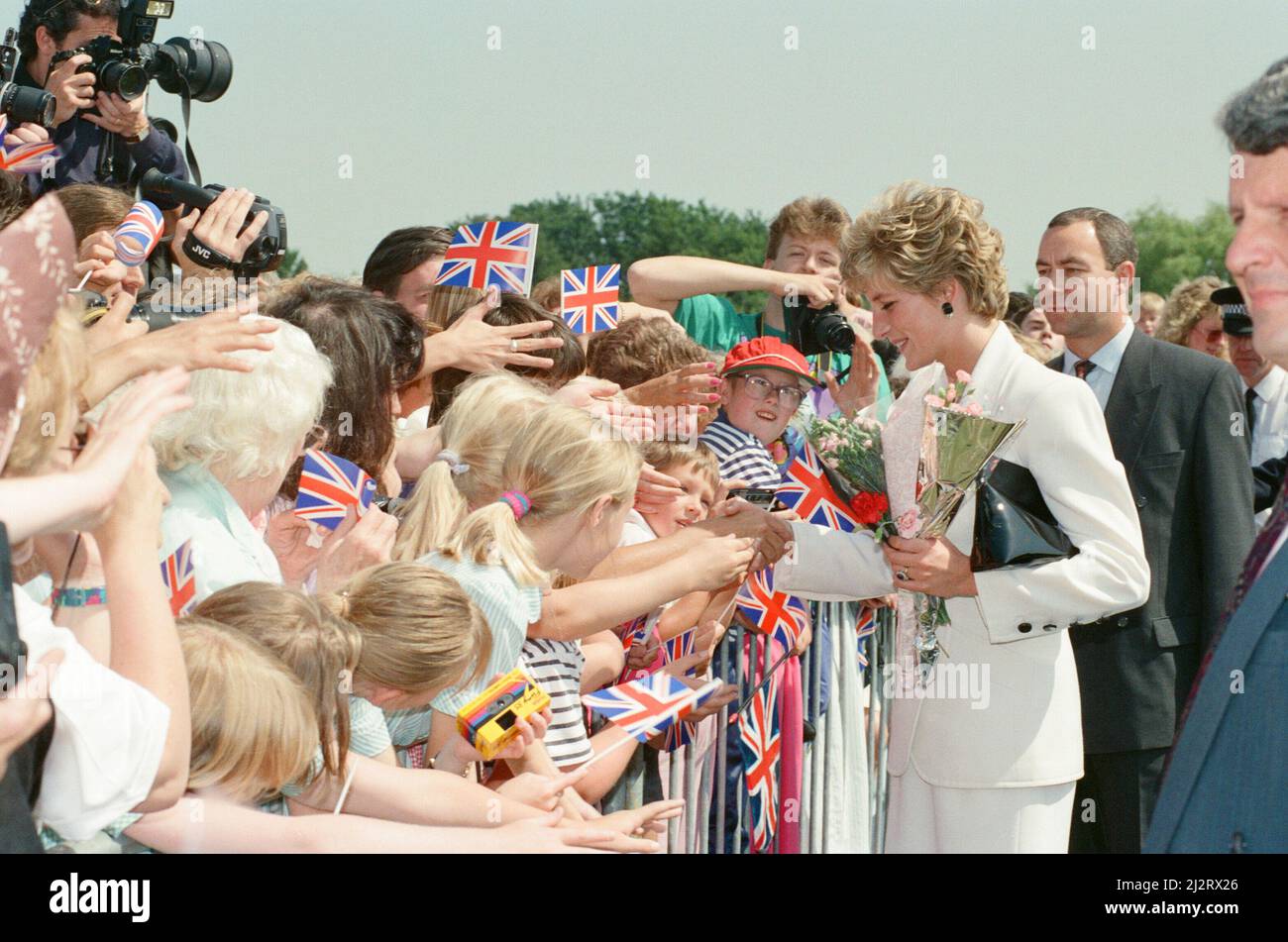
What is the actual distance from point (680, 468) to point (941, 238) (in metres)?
1.23

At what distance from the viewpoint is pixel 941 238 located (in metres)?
4.34

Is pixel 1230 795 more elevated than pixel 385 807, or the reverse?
pixel 1230 795

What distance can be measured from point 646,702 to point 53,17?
328cm

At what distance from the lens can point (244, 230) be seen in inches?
193

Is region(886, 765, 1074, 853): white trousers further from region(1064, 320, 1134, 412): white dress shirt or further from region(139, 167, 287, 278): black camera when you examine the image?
region(139, 167, 287, 278): black camera

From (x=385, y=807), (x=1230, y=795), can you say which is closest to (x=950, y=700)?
(x=385, y=807)

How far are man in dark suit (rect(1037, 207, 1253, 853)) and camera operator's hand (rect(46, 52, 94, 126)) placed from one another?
136 inches

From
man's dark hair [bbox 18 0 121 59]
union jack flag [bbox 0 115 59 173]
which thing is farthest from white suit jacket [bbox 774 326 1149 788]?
man's dark hair [bbox 18 0 121 59]

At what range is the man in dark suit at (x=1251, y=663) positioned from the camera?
226 cm

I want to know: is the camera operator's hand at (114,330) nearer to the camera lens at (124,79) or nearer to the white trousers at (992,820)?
the camera lens at (124,79)

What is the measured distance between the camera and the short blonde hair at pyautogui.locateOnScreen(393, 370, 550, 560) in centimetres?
394
